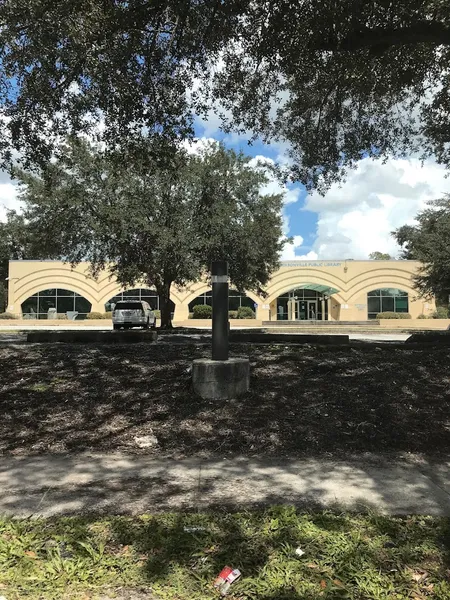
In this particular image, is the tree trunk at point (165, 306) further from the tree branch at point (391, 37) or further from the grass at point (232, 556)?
the grass at point (232, 556)

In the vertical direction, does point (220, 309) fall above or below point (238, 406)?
above

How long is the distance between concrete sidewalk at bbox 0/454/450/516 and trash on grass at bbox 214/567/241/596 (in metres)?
0.90

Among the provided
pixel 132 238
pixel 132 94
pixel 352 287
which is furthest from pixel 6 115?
pixel 352 287

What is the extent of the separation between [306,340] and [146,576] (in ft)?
27.3

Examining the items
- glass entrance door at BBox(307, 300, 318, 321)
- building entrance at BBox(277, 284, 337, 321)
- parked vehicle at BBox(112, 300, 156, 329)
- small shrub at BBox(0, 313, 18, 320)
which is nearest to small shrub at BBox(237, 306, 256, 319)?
building entrance at BBox(277, 284, 337, 321)

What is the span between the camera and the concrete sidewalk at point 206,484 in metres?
3.87

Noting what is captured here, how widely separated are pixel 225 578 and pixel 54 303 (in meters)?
51.8

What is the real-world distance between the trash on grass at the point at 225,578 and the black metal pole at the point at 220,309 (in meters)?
4.14

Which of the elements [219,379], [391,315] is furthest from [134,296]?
[219,379]

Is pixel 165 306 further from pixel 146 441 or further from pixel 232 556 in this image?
pixel 232 556

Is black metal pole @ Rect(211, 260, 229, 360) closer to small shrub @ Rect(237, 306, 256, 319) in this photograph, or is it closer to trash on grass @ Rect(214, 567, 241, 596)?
trash on grass @ Rect(214, 567, 241, 596)

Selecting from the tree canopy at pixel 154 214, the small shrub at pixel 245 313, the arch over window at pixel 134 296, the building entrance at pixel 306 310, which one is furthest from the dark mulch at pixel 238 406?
the building entrance at pixel 306 310

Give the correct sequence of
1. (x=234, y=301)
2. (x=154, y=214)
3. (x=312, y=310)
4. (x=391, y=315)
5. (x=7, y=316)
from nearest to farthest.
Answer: (x=154, y=214), (x=391, y=315), (x=7, y=316), (x=234, y=301), (x=312, y=310)

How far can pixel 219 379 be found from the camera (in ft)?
21.8
